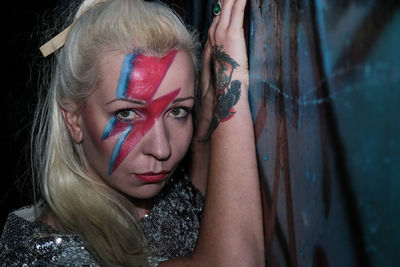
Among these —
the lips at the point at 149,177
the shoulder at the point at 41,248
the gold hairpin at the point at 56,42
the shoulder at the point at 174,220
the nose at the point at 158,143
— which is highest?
the gold hairpin at the point at 56,42

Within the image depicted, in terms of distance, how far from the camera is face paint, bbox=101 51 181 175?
1.31m

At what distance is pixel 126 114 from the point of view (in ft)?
4.42

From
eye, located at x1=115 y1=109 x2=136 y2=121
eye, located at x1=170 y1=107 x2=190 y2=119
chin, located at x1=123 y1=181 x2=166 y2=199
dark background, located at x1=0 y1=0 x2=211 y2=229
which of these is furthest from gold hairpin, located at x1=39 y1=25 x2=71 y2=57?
dark background, located at x1=0 y1=0 x2=211 y2=229

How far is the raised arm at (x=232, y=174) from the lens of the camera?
1188mm

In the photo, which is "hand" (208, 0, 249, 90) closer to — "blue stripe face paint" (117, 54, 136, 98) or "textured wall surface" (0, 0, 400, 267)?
"textured wall surface" (0, 0, 400, 267)

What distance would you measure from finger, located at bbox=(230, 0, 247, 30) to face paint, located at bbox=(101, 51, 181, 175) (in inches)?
10.1

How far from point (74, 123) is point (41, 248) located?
1.43 feet

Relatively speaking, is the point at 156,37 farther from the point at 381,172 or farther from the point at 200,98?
the point at 381,172

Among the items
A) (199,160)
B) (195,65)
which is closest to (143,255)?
(199,160)

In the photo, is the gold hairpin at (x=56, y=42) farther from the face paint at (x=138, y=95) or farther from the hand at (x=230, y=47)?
the hand at (x=230, y=47)

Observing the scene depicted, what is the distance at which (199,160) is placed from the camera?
1.87 metres

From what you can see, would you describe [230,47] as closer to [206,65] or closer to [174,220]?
[206,65]

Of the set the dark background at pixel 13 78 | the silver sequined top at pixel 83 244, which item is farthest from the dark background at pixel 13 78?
the silver sequined top at pixel 83 244

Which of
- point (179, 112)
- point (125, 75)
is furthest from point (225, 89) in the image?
point (125, 75)
